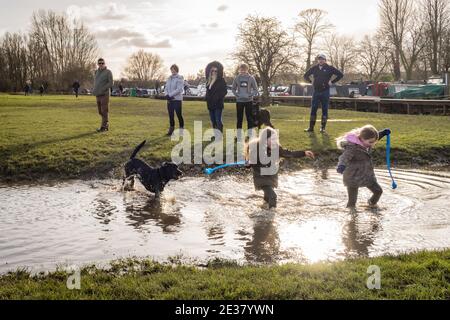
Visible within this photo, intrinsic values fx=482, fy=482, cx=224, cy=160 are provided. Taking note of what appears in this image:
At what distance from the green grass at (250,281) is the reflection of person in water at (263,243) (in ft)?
1.97

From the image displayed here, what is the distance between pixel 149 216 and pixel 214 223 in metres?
1.12

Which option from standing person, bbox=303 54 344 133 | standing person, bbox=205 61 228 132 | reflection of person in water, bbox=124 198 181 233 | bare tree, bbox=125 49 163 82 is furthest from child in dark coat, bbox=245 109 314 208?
bare tree, bbox=125 49 163 82

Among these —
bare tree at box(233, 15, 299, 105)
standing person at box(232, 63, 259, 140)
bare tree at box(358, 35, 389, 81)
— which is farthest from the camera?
bare tree at box(358, 35, 389, 81)

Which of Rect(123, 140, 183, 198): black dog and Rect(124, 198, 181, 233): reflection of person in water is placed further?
Rect(123, 140, 183, 198): black dog

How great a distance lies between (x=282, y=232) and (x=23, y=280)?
3.32m

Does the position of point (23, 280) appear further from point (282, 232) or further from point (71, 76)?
point (71, 76)

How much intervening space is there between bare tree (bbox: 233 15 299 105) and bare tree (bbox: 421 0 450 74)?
23682mm

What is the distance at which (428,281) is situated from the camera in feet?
14.4

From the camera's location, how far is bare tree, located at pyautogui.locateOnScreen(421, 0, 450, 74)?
52750 mm

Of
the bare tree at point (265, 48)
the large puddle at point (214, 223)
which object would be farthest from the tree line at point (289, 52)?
the large puddle at point (214, 223)

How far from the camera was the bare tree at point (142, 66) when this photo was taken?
350 feet

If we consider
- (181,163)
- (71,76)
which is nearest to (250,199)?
(181,163)

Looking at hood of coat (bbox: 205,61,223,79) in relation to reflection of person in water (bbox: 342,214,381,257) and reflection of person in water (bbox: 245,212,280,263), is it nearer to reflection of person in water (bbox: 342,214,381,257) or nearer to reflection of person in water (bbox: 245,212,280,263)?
reflection of person in water (bbox: 245,212,280,263)

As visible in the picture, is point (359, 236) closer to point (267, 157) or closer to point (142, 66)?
point (267, 157)
